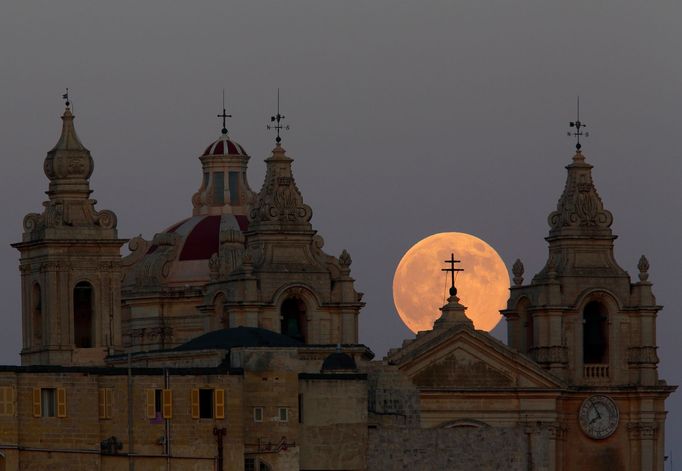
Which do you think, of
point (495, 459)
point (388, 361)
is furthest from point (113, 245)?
point (495, 459)

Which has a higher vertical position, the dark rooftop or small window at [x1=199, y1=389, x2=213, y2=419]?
the dark rooftop

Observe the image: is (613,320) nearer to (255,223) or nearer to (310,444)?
(255,223)

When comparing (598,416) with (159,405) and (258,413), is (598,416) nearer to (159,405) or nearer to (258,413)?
(258,413)

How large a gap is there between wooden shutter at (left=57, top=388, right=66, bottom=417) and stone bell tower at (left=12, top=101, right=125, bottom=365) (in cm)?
1929

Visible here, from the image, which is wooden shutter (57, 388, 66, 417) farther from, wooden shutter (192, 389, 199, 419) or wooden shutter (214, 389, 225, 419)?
wooden shutter (214, 389, 225, 419)

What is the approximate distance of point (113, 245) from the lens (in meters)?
148

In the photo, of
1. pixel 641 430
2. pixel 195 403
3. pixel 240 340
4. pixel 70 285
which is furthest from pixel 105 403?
pixel 641 430

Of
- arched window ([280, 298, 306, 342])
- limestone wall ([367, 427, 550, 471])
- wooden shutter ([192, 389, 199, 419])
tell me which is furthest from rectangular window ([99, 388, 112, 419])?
arched window ([280, 298, 306, 342])

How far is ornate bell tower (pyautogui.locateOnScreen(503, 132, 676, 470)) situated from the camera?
161000 mm

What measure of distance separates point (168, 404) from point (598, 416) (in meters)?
37.2

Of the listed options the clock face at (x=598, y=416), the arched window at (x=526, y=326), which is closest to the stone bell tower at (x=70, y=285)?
the arched window at (x=526, y=326)

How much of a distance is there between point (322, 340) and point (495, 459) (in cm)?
2348

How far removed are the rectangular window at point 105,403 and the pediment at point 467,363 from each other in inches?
1234

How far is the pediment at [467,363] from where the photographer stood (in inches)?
6220
